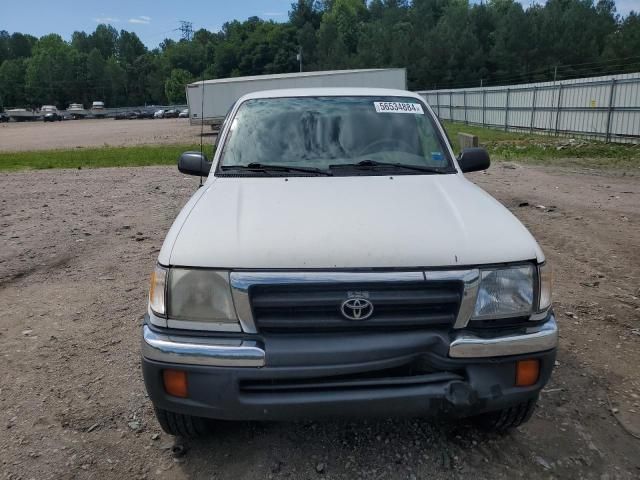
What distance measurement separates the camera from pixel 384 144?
3736mm

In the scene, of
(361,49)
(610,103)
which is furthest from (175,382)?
(361,49)

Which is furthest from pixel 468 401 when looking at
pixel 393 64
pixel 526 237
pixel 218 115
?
pixel 393 64

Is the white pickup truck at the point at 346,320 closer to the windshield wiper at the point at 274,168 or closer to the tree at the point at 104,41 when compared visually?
the windshield wiper at the point at 274,168

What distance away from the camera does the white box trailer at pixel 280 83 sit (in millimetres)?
22234

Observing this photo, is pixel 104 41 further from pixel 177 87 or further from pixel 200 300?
pixel 200 300

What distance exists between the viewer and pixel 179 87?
105 meters

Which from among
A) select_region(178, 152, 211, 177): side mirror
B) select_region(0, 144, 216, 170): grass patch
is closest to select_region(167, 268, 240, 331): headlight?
select_region(178, 152, 211, 177): side mirror

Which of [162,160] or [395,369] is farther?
[162,160]

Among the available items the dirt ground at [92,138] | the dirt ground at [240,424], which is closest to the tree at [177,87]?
the dirt ground at [92,138]

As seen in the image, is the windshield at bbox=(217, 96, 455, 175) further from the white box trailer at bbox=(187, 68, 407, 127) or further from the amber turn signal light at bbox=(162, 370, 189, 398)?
the white box trailer at bbox=(187, 68, 407, 127)

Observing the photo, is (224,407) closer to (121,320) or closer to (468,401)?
(468,401)

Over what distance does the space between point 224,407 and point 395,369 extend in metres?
0.76

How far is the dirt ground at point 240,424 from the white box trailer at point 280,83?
16228 millimetres

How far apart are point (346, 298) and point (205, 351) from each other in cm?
64
